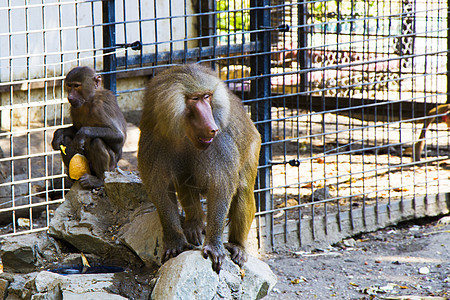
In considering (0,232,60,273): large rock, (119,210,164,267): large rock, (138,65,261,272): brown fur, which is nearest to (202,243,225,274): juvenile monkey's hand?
(138,65,261,272): brown fur

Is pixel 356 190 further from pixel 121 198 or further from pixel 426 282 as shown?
pixel 121 198

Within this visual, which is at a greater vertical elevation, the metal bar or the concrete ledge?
the metal bar

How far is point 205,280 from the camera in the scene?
10.9 feet

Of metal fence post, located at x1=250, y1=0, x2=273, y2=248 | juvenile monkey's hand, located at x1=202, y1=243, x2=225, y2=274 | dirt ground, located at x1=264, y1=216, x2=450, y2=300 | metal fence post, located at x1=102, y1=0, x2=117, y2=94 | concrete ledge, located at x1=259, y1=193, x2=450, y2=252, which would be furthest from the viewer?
concrete ledge, located at x1=259, y1=193, x2=450, y2=252

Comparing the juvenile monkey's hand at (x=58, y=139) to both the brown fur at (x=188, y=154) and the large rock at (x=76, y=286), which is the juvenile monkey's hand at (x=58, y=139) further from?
the large rock at (x=76, y=286)

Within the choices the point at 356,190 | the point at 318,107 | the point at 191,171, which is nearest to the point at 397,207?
the point at 356,190

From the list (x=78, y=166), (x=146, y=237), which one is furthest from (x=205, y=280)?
(x=78, y=166)

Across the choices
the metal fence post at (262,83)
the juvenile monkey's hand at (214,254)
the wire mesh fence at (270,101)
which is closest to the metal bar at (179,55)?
the wire mesh fence at (270,101)

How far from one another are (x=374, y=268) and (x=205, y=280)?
231 cm

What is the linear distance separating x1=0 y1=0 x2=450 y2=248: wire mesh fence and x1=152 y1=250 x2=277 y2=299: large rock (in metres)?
1.69

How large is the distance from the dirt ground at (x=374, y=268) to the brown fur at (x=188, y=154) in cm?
133

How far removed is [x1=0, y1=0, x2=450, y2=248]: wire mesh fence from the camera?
491 cm

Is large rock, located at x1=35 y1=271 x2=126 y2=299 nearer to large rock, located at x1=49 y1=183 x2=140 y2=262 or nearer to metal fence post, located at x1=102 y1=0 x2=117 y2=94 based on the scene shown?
large rock, located at x1=49 y1=183 x2=140 y2=262

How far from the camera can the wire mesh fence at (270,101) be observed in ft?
16.1
